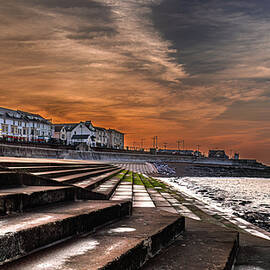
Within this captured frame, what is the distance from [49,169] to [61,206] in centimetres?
357

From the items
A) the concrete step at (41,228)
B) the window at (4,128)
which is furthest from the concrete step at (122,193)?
the window at (4,128)

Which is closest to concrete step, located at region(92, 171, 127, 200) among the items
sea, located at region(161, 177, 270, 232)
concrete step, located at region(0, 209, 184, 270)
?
concrete step, located at region(0, 209, 184, 270)

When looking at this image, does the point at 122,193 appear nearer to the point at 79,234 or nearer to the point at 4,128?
the point at 79,234

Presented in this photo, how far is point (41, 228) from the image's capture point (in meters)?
2.39

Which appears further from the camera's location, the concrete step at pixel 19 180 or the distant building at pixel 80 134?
the distant building at pixel 80 134

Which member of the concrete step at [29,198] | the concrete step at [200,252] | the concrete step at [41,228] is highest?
the concrete step at [29,198]

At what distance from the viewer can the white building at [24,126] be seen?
7981cm

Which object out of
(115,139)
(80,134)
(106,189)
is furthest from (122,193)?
(115,139)

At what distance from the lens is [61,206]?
11.7 feet

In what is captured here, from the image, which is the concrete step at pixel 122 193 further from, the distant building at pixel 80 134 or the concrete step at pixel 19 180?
the distant building at pixel 80 134

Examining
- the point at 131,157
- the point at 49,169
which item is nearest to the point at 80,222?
the point at 49,169

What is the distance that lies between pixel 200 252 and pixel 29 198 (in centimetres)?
205

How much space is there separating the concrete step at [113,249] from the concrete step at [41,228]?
7 centimetres

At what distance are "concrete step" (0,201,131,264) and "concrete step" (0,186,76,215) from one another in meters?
0.11
